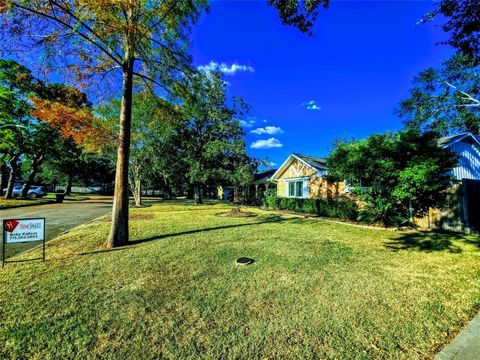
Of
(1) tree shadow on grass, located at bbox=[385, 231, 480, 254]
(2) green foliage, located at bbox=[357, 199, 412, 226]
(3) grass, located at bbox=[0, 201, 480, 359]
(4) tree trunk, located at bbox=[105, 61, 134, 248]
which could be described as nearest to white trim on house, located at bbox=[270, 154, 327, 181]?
(2) green foliage, located at bbox=[357, 199, 412, 226]

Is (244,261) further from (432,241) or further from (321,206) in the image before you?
(321,206)

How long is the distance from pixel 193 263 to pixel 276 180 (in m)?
→ 18.2

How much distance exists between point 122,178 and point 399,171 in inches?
377

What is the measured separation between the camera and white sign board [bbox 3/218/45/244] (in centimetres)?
512

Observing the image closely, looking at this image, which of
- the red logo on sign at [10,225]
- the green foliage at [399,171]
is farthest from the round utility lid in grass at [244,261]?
the green foliage at [399,171]

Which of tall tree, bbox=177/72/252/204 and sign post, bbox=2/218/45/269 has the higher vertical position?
tall tree, bbox=177/72/252/204

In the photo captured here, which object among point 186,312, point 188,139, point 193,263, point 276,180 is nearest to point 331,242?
point 193,263

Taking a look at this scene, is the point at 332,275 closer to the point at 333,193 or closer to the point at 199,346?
the point at 199,346

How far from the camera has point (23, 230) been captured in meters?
5.41

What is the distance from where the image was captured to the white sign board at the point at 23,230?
5.12m

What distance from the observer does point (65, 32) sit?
623 cm

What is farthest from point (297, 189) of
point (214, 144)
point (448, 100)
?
point (448, 100)

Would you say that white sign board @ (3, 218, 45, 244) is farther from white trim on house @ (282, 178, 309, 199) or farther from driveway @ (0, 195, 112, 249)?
white trim on house @ (282, 178, 309, 199)

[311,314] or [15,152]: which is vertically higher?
[15,152]
